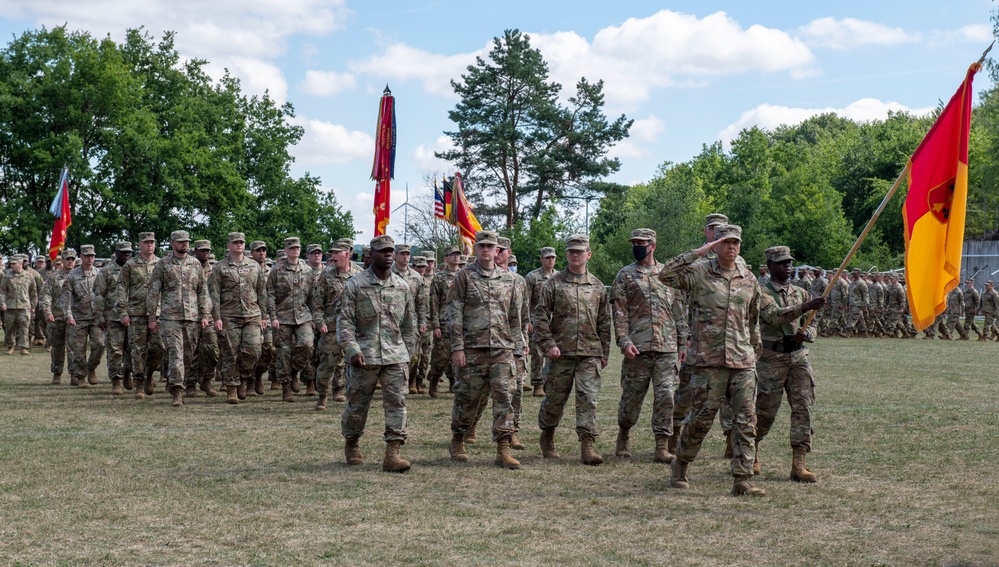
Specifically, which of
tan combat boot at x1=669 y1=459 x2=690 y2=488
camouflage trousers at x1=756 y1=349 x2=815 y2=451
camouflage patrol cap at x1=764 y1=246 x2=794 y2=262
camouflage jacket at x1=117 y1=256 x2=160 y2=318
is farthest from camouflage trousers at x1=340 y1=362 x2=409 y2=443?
camouflage jacket at x1=117 y1=256 x2=160 y2=318

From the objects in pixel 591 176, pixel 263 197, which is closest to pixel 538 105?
pixel 591 176

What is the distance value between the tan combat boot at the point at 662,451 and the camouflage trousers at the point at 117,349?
31.1ft

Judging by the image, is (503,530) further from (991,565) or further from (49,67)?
(49,67)

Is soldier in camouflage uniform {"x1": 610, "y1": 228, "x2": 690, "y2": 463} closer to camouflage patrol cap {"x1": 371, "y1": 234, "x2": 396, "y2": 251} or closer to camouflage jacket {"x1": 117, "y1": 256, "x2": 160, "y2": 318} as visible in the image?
camouflage patrol cap {"x1": 371, "y1": 234, "x2": 396, "y2": 251}

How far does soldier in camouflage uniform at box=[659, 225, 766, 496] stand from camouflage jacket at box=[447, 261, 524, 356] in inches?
78.9

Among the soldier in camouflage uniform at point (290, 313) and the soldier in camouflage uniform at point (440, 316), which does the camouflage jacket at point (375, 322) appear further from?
the soldier in camouflage uniform at point (440, 316)

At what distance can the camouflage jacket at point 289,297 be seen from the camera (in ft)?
51.4

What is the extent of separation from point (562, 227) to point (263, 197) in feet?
56.2

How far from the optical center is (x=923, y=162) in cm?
919

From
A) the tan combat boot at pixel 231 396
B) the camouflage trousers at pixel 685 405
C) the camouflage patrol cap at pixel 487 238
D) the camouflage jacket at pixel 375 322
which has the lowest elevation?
the tan combat boot at pixel 231 396

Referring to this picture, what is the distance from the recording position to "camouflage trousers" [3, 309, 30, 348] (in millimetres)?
25078

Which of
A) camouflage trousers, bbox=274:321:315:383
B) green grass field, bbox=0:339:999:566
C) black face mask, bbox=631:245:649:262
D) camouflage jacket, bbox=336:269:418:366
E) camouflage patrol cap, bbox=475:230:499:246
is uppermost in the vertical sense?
camouflage patrol cap, bbox=475:230:499:246

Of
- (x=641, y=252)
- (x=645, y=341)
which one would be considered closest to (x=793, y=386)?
(x=645, y=341)

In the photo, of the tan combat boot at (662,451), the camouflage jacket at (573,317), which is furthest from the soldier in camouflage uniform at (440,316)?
the tan combat boot at (662,451)
